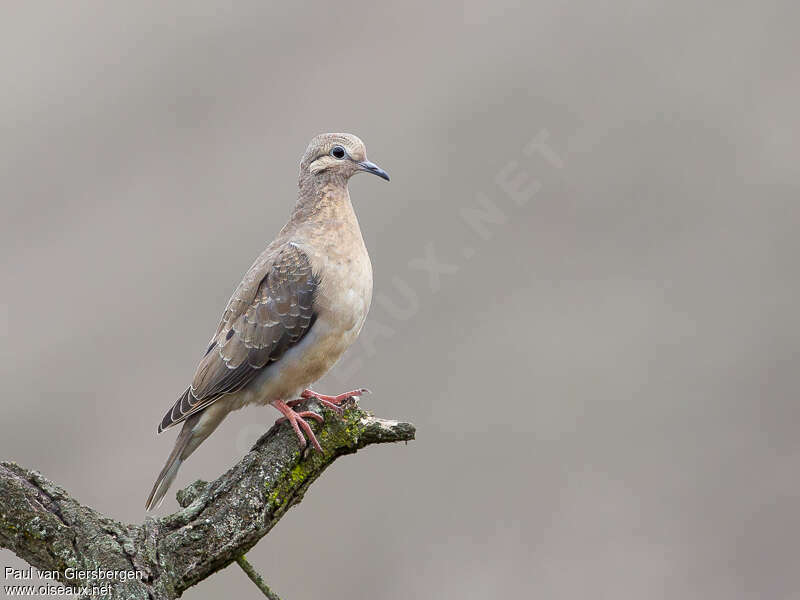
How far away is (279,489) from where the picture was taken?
4.61 m

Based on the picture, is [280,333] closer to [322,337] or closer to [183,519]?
[322,337]

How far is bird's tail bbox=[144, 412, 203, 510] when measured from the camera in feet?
17.1

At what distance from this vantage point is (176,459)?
5.33 m

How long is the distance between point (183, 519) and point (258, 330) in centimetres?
146

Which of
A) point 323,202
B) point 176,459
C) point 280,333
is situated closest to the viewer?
point 176,459

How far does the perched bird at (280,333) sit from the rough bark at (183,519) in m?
0.59

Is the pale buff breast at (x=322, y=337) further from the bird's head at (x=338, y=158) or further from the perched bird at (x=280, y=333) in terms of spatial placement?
the bird's head at (x=338, y=158)

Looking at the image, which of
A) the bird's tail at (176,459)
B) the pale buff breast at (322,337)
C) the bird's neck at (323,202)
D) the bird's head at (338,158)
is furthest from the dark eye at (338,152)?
the bird's tail at (176,459)

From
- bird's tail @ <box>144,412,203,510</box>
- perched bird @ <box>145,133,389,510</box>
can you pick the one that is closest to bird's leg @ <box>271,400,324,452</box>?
perched bird @ <box>145,133,389,510</box>

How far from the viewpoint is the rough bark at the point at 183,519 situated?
13.0 feet

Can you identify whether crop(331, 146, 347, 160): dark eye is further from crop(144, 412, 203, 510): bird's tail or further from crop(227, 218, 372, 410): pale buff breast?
crop(144, 412, 203, 510): bird's tail

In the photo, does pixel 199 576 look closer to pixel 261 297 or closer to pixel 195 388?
pixel 195 388

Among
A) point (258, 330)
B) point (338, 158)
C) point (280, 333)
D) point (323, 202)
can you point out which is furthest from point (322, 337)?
point (338, 158)

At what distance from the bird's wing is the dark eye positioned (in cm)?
73
